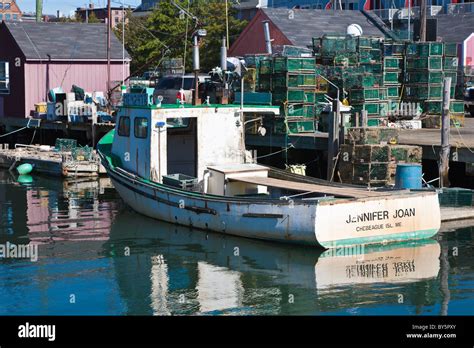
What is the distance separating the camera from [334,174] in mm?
25234

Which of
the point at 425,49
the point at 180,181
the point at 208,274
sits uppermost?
the point at 425,49

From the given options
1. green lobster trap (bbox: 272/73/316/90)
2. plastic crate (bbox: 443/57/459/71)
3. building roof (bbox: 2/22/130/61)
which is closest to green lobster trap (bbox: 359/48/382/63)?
plastic crate (bbox: 443/57/459/71)

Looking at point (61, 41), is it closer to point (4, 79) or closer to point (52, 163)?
point (4, 79)

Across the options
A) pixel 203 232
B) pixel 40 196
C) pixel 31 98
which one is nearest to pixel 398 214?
pixel 203 232

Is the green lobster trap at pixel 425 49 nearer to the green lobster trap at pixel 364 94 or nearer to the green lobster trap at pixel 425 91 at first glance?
the green lobster trap at pixel 425 91

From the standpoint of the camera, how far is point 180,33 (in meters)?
53.9

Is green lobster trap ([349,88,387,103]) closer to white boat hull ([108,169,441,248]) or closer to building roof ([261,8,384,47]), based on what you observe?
white boat hull ([108,169,441,248])

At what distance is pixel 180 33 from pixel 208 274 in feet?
124

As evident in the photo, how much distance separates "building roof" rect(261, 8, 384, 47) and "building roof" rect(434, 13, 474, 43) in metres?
6.79

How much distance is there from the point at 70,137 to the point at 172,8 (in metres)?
20.7

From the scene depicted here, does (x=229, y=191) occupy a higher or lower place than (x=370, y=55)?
lower

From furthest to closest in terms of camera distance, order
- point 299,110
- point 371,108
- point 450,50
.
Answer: point 450,50, point 371,108, point 299,110

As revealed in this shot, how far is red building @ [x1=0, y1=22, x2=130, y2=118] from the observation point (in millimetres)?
40469

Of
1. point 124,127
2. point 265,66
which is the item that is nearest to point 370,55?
point 265,66
